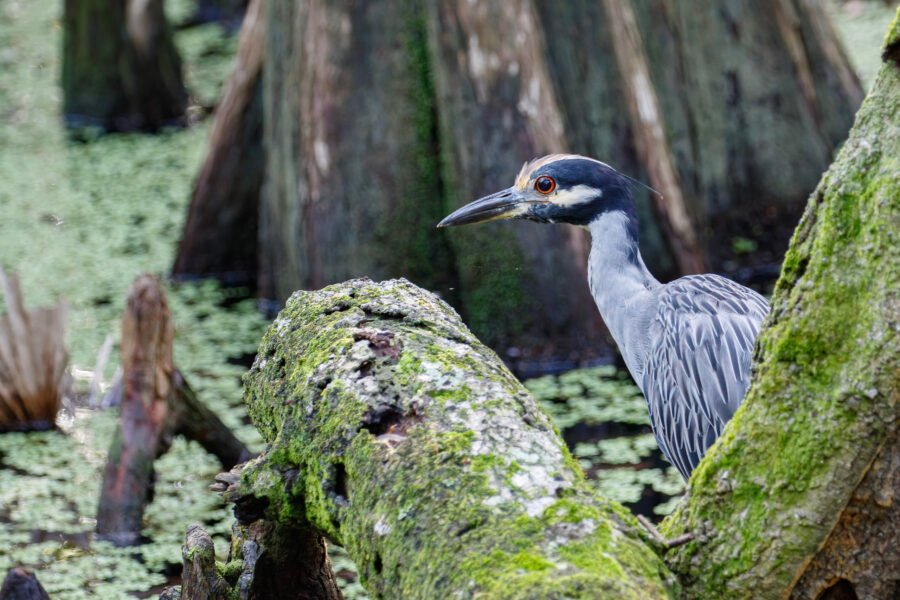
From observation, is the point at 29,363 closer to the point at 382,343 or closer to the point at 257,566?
the point at 257,566

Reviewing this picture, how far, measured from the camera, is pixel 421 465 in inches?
82.4

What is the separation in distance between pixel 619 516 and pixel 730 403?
1889 mm

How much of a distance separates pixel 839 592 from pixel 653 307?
2.16m

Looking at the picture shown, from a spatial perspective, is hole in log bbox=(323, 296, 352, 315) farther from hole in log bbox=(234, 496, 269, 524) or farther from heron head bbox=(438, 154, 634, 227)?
heron head bbox=(438, 154, 634, 227)

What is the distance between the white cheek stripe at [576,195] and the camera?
163 inches

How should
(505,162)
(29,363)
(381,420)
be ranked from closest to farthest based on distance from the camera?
(381,420) → (29,363) → (505,162)

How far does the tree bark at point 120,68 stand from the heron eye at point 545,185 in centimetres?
456

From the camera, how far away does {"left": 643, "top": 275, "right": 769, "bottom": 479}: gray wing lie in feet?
12.5

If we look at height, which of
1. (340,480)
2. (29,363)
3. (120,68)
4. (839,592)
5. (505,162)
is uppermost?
(120,68)

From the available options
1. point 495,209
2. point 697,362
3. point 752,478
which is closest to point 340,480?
point 752,478

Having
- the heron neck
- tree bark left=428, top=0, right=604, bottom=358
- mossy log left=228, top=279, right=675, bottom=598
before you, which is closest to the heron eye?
the heron neck

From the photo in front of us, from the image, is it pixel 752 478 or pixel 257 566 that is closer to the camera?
pixel 752 478

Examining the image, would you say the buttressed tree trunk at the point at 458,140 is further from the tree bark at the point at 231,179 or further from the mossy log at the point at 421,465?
the mossy log at the point at 421,465

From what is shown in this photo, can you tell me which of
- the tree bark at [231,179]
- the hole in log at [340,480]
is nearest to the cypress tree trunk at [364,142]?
the tree bark at [231,179]
